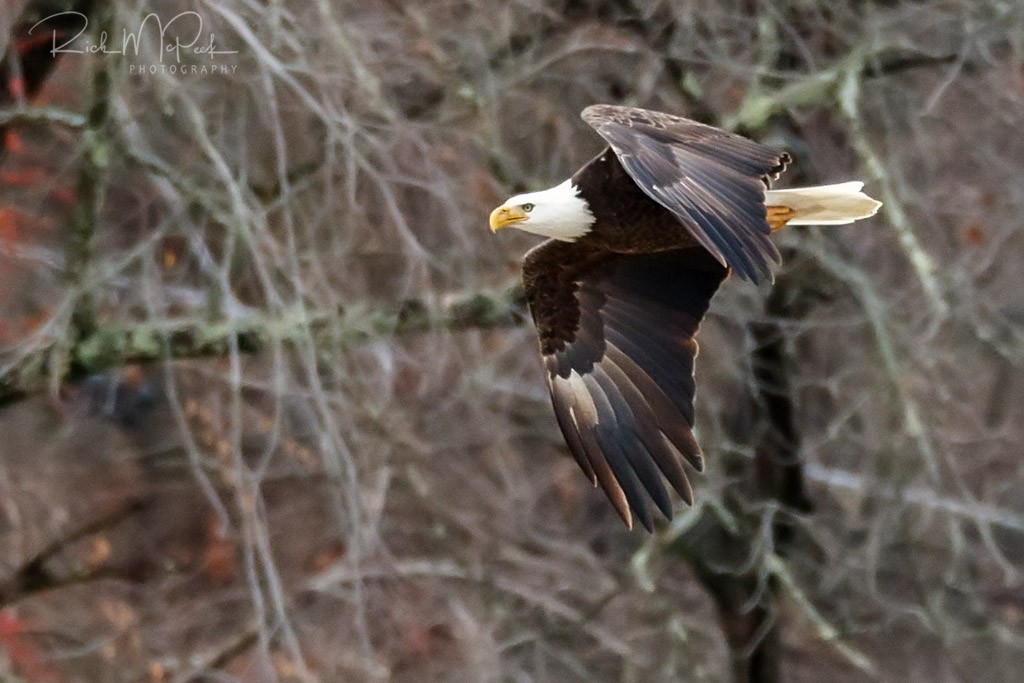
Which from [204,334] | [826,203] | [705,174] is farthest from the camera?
[204,334]

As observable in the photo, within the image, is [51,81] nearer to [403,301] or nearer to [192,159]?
[192,159]

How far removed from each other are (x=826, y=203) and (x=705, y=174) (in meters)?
0.87

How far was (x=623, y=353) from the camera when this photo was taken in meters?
5.38

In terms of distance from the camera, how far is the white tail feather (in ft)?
16.3

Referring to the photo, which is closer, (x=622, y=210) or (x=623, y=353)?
(x=622, y=210)

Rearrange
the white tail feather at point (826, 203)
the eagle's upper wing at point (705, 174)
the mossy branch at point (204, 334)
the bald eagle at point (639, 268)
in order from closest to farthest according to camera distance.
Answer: the eagle's upper wing at point (705, 174)
the bald eagle at point (639, 268)
the white tail feather at point (826, 203)
the mossy branch at point (204, 334)

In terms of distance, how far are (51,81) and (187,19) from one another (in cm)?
219

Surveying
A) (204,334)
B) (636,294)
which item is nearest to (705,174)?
(636,294)

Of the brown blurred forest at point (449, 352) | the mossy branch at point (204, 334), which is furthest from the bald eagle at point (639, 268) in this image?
the mossy branch at point (204, 334)

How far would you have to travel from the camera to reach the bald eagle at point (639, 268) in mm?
4258

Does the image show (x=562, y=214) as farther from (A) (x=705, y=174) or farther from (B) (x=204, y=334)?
(B) (x=204, y=334)

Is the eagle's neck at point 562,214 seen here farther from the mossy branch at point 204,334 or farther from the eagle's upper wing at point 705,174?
the mossy branch at point 204,334

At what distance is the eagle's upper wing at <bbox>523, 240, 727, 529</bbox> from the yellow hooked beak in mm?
427

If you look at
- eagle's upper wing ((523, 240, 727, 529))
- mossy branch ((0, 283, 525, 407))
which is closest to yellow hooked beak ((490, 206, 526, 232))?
eagle's upper wing ((523, 240, 727, 529))
